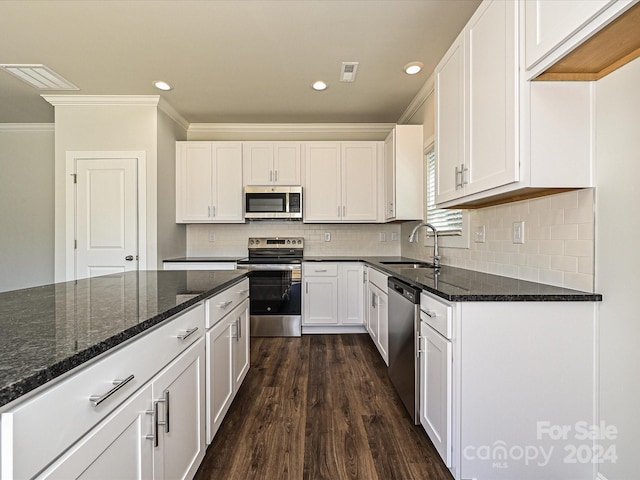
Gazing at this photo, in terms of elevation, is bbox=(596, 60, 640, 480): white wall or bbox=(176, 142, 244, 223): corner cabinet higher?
bbox=(176, 142, 244, 223): corner cabinet

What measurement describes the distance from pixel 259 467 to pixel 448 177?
1922 millimetres

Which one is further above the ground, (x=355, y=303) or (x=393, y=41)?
(x=393, y=41)

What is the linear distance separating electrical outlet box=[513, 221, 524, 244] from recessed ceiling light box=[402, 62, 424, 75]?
5.50 feet

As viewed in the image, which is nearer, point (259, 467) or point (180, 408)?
point (180, 408)

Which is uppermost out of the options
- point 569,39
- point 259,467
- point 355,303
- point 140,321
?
point 569,39

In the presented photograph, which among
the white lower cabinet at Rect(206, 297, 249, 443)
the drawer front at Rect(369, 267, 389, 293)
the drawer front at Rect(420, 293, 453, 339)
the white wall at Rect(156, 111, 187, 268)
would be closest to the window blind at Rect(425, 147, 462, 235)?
the drawer front at Rect(369, 267, 389, 293)

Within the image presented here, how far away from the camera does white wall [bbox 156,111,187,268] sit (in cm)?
365

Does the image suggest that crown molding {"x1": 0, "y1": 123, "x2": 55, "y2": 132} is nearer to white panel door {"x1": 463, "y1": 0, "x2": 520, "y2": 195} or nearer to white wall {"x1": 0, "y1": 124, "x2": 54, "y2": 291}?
white wall {"x1": 0, "y1": 124, "x2": 54, "y2": 291}

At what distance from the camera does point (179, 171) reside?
4062 mm

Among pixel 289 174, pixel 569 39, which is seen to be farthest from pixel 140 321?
pixel 289 174

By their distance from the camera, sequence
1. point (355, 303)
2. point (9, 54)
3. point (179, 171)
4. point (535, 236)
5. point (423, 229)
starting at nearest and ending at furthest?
point (535, 236) → point (9, 54) → point (423, 229) → point (355, 303) → point (179, 171)

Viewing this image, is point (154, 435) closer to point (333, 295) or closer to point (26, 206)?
point (333, 295)

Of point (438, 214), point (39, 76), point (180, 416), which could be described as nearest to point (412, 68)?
point (438, 214)

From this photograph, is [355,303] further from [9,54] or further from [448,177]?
[9,54]
